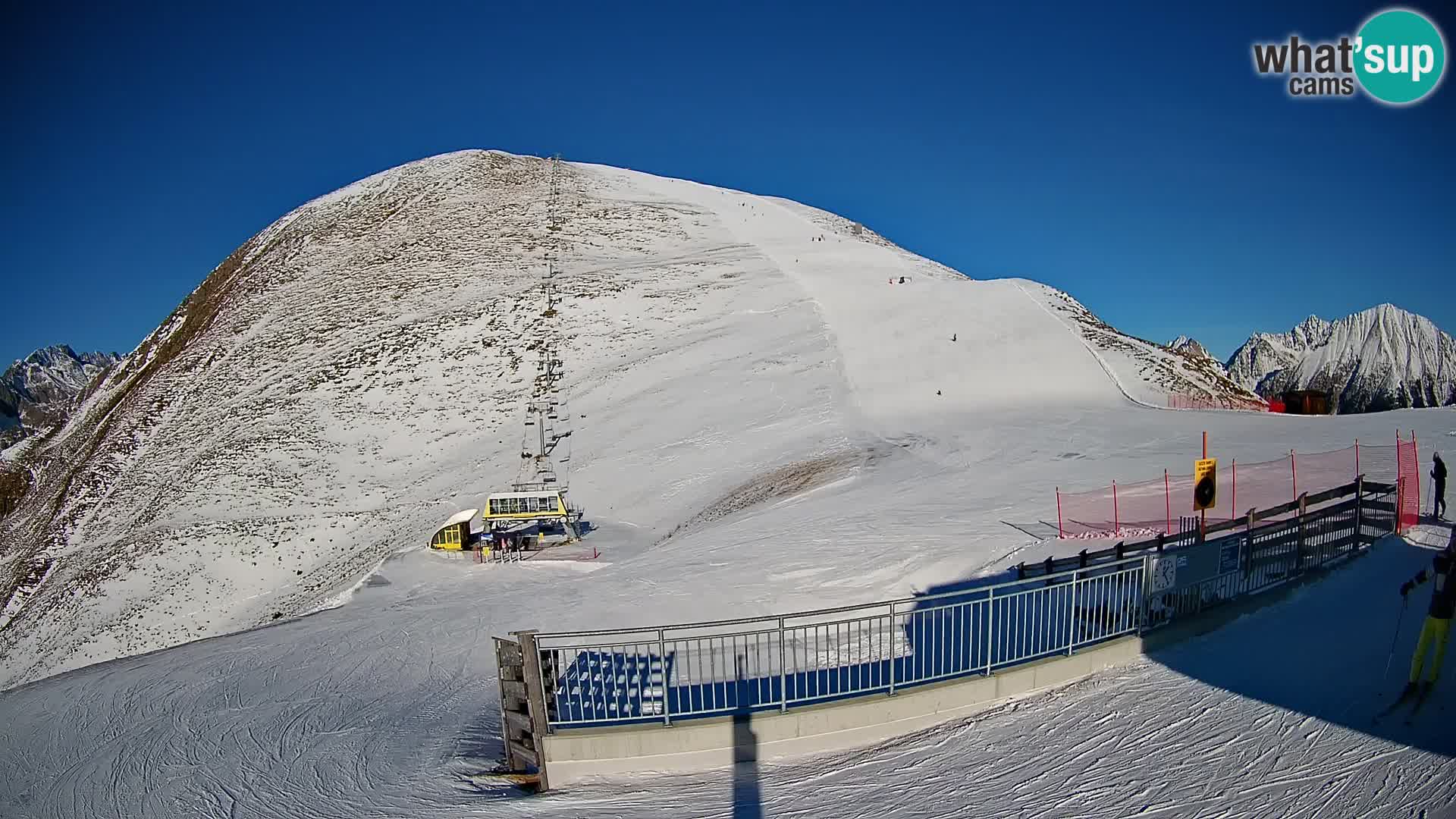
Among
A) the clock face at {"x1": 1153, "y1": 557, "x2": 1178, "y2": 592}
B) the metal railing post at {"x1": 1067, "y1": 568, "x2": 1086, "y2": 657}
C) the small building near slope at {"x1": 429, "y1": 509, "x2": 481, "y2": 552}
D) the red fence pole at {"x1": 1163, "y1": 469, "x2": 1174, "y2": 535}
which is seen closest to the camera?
the metal railing post at {"x1": 1067, "y1": 568, "x2": 1086, "y2": 657}

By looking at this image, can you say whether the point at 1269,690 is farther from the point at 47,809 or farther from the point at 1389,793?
the point at 47,809

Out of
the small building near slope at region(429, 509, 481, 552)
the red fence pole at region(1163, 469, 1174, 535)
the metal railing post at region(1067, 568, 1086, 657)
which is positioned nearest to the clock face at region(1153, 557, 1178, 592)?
the metal railing post at region(1067, 568, 1086, 657)

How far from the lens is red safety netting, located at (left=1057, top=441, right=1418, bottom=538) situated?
16953mm

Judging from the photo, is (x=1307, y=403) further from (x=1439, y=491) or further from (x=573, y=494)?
(x=573, y=494)

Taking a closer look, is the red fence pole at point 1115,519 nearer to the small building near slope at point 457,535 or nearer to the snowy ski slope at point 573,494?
the snowy ski slope at point 573,494

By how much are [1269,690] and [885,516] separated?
497 inches

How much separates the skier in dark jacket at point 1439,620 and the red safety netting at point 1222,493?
8675mm

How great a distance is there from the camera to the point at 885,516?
20.7 meters

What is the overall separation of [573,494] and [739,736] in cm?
2456

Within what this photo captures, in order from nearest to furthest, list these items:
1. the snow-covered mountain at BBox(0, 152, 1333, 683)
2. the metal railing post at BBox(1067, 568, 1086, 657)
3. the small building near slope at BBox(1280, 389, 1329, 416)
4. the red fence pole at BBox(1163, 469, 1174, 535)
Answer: the metal railing post at BBox(1067, 568, 1086, 657) → the red fence pole at BBox(1163, 469, 1174, 535) → the snow-covered mountain at BBox(0, 152, 1333, 683) → the small building near slope at BBox(1280, 389, 1329, 416)

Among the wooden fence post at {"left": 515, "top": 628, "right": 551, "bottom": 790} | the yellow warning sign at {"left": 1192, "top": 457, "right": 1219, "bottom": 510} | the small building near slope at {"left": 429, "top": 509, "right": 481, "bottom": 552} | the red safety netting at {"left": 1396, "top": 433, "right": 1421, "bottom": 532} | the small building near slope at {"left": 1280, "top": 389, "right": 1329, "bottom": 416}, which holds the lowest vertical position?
the small building near slope at {"left": 429, "top": 509, "right": 481, "bottom": 552}

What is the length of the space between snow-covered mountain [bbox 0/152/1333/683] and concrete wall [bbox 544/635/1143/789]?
24.6ft

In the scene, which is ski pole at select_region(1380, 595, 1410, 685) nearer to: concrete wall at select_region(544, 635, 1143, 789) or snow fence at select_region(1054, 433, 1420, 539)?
concrete wall at select_region(544, 635, 1143, 789)

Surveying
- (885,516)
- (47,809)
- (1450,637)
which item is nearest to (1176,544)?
(1450,637)
